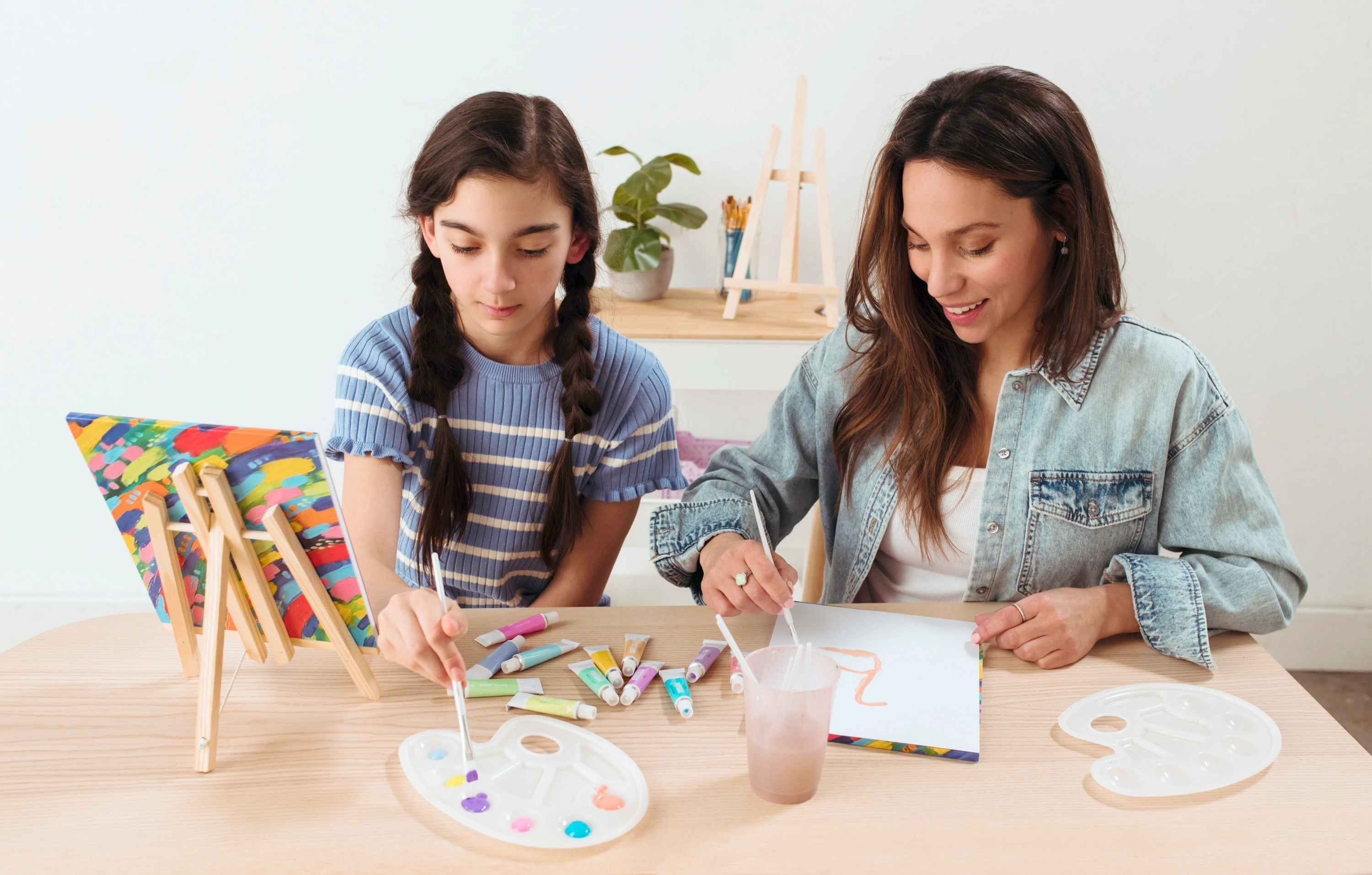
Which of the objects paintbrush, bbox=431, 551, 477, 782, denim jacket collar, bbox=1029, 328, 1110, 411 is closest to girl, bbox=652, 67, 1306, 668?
denim jacket collar, bbox=1029, 328, 1110, 411

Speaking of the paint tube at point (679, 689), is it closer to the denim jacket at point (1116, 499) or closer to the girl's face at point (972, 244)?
the denim jacket at point (1116, 499)

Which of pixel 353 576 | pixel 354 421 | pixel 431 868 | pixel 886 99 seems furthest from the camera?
pixel 886 99

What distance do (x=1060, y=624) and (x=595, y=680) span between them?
0.47 meters

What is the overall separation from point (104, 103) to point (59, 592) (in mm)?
1291

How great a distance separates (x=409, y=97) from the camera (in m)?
2.14

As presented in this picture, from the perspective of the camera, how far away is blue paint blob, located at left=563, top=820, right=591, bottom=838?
2.23 feet

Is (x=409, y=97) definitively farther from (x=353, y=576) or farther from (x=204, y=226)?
(x=353, y=576)

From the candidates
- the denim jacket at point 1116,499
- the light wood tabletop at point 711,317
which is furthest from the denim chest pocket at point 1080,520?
the light wood tabletop at point 711,317

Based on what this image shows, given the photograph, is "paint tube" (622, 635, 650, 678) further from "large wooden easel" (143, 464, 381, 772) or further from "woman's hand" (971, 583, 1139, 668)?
"woman's hand" (971, 583, 1139, 668)

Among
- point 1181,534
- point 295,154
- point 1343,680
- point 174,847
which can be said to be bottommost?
point 1343,680

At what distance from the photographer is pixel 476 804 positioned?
0.71 metres

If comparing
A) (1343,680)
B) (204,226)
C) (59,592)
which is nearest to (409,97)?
(204,226)

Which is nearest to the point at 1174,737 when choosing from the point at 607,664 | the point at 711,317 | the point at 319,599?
the point at 607,664

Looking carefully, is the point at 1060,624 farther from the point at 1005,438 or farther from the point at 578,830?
the point at 578,830
